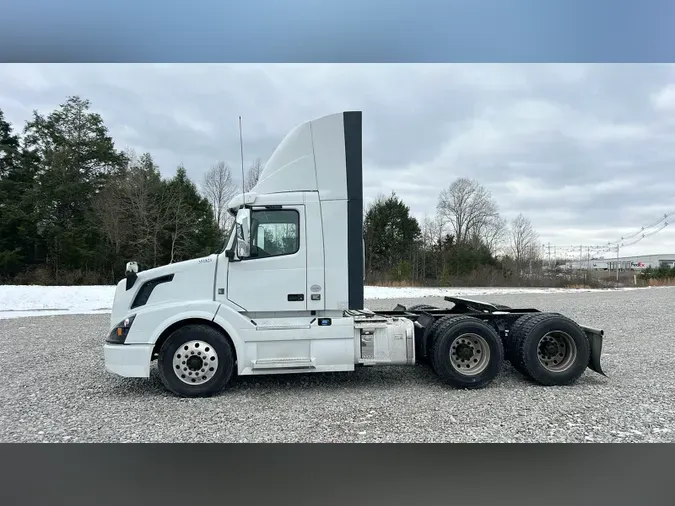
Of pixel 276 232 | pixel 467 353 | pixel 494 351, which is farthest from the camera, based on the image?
pixel 467 353

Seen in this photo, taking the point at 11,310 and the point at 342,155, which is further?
the point at 11,310

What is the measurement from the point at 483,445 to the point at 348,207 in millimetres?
3273

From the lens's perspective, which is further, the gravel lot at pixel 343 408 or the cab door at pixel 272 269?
the cab door at pixel 272 269

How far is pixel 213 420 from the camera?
5.04m

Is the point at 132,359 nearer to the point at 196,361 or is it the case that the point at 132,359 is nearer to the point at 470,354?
the point at 196,361

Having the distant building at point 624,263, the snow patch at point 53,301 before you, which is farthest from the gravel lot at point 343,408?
the distant building at point 624,263

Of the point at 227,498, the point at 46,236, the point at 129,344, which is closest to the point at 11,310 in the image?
the point at 46,236

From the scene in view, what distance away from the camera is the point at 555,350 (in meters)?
6.53

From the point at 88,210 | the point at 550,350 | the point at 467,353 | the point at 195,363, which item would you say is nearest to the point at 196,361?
the point at 195,363

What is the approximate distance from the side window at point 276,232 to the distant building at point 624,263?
1419 inches

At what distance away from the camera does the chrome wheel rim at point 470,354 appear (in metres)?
6.27

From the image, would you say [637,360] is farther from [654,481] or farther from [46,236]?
[46,236]

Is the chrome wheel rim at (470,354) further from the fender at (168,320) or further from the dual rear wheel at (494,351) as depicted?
the fender at (168,320)

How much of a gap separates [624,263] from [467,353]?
65.1 m
